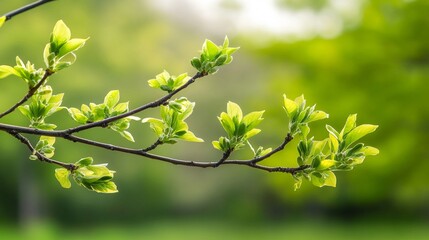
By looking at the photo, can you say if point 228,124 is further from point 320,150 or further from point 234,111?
point 320,150

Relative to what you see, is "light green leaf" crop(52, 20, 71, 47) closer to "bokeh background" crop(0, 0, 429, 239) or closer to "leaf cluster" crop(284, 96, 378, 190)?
"leaf cluster" crop(284, 96, 378, 190)

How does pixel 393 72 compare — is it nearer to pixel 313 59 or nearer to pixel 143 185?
pixel 313 59

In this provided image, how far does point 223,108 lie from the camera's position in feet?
52.7

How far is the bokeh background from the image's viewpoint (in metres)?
8.16

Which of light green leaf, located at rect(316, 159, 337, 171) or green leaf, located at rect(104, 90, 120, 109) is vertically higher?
light green leaf, located at rect(316, 159, 337, 171)

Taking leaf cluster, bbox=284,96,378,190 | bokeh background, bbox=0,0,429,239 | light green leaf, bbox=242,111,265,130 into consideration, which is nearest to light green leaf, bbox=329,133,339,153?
leaf cluster, bbox=284,96,378,190

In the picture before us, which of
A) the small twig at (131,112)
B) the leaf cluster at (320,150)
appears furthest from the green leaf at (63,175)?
the leaf cluster at (320,150)

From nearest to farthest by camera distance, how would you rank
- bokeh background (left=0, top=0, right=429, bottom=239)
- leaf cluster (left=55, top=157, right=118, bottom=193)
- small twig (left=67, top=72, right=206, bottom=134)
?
small twig (left=67, top=72, right=206, bottom=134) < leaf cluster (left=55, top=157, right=118, bottom=193) < bokeh background (left=0, top=0, right=429, bottom=239)


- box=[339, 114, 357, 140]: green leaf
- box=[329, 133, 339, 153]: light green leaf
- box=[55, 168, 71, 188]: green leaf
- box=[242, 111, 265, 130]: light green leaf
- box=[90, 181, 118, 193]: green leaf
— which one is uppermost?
box=[339, 114, 357, 140]: green leaf

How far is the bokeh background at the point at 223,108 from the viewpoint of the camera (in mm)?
8164

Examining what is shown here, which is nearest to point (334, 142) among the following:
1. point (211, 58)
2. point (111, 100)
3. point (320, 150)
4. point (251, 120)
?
point (320, 150)

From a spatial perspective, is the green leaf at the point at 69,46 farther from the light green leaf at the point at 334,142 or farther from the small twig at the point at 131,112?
the light green leaf at the point at 334,142

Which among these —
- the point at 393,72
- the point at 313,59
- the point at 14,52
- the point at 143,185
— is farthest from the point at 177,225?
the point at 393,72

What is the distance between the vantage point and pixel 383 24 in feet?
26.3
